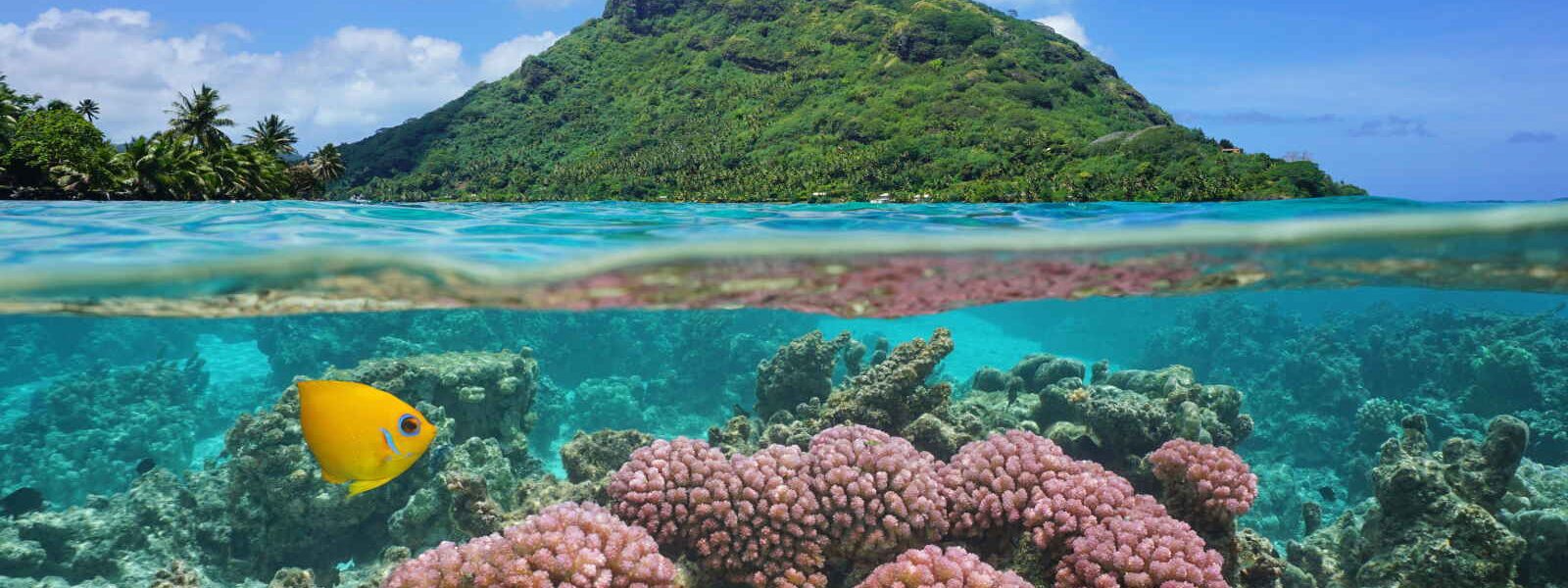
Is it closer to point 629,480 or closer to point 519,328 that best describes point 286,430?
point 629,480

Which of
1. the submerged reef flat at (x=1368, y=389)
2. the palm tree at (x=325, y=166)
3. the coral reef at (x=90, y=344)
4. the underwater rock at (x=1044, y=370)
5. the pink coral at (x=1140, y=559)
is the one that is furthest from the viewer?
→ the palm tree at (x=325, y=166)

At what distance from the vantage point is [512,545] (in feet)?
16.4

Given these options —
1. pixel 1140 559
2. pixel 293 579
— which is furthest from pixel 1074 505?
pixel 293 579

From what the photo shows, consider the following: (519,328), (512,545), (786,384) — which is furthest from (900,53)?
(512,545)

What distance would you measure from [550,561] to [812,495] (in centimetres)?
207

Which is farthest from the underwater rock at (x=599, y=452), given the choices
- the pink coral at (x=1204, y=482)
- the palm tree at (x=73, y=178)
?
the palm tree at (x=73, y=178)

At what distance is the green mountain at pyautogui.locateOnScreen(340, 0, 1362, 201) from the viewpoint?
4491 cm

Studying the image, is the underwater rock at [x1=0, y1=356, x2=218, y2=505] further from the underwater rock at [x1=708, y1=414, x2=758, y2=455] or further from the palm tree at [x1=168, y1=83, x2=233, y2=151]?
the palm tree at [x1=168, y1=83, x2=233, y2=151]

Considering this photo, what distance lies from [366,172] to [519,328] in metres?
74.6

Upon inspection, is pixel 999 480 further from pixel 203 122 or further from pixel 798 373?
pixel 203 122

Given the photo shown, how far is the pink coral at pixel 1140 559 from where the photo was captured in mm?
Answer: 4918

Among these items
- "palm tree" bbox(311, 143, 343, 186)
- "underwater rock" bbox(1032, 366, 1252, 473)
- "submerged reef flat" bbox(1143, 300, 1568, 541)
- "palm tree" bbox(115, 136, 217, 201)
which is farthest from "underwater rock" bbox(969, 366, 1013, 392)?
"palm tree" bbox(311, 143, 343, 186)

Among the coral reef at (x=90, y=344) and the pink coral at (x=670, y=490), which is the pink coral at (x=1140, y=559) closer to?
the pink coral at (x=670, y=490)

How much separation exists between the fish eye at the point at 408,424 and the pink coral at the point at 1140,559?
467 centimetres
